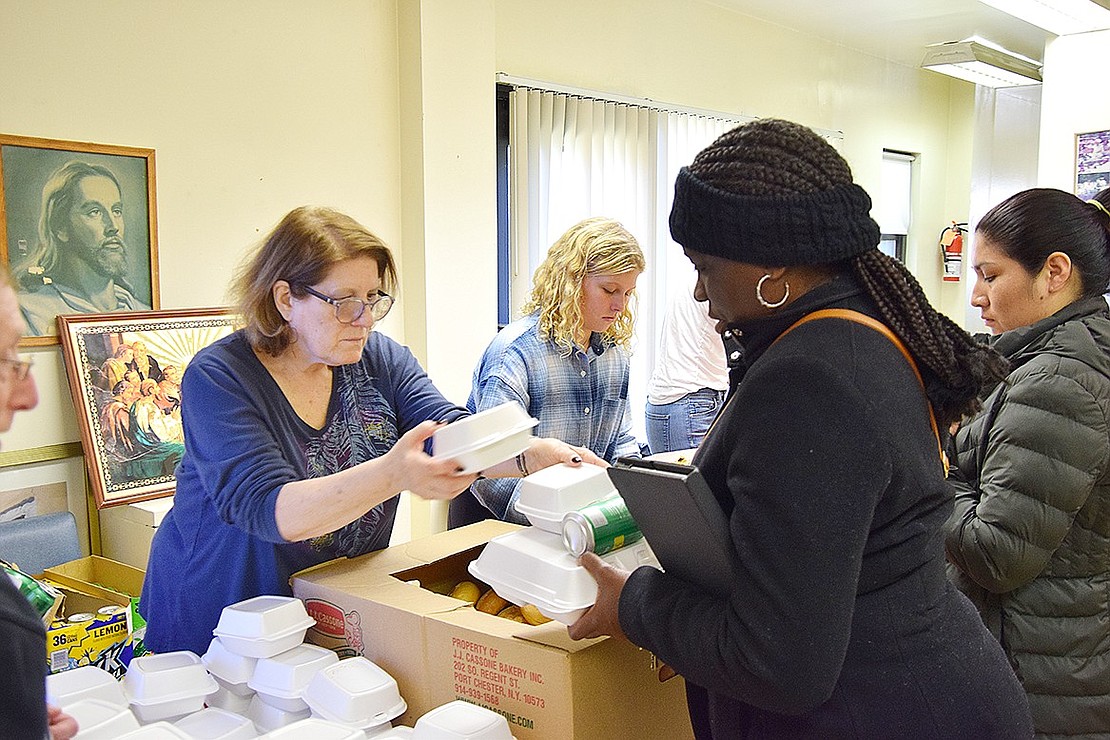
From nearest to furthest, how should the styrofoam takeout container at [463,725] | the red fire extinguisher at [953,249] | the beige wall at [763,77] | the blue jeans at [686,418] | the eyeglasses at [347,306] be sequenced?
the styrofoam takeout container at [463,725] < the eyeglasses at [347,306] < the blue jeans at [686,418] < the beige wall at [763,77] < the red fire extinguisher at [953,249]

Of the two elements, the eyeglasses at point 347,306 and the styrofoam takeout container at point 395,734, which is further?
the eyeglasses at point 347,306

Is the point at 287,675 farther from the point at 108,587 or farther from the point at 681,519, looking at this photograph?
the point at 108,587

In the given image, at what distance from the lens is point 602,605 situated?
1.25 meters

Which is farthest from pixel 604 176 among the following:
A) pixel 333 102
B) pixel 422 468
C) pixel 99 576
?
pixel 422 468

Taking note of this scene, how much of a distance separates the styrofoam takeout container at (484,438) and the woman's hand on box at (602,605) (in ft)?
0.76

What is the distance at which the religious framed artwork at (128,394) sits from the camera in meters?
2.92

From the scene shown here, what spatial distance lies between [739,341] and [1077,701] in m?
1.23

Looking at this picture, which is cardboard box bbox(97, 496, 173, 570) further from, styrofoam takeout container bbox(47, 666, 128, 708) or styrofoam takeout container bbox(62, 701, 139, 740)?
styrofoam takeout container bbox(62, 701, 139, 740)

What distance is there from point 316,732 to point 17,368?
66cm

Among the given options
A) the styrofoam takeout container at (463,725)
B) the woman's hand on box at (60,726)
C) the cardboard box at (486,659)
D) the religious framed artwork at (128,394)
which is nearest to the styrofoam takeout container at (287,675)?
the cardboard box at (486,659)

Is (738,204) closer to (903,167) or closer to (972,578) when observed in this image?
(972,578)

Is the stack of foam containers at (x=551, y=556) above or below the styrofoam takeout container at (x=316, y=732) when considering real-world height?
above

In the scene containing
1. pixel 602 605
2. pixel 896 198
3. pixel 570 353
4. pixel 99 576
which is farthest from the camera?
pixel 896 198

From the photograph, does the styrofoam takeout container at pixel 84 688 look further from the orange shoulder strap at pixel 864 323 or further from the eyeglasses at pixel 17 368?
the orange shoulder strap at pixel 864 323
